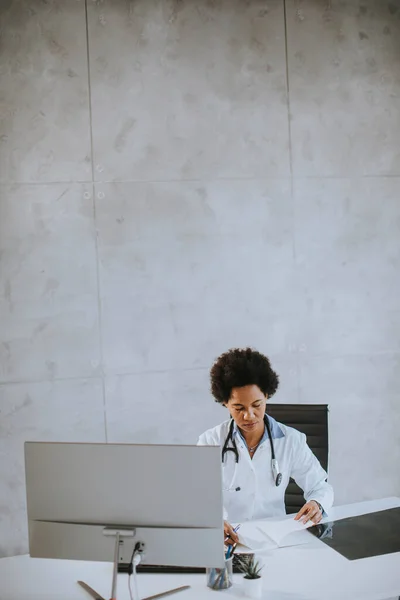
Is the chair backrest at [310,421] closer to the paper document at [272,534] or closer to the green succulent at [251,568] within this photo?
the paper document at [272,534]

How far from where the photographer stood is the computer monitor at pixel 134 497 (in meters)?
2.04

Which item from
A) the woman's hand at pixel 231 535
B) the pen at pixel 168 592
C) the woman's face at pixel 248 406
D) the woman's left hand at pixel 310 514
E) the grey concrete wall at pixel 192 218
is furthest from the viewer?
the grey concrete wall at pixel 192 218

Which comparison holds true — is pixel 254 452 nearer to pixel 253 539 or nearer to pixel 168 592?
pixel 253 539

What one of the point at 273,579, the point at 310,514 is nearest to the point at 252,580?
the point at 273,579

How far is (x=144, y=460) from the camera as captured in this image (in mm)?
2049

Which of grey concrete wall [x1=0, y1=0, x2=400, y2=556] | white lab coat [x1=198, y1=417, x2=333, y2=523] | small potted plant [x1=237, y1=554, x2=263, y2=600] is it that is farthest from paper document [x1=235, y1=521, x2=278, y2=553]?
grey concrete wall [x1=0, y1=0, x2=400, y2=556]

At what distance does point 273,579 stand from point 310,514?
1.66ft

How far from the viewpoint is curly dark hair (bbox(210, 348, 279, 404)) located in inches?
111

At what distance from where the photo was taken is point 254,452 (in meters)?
2.86

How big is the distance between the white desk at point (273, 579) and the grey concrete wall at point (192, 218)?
1.56 meters

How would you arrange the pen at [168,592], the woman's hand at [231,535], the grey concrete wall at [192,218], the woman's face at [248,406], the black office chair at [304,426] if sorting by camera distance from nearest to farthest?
the pen at [168,592], the woman's hand at [231,535], the woman's face at [248,406], the black office chair at [304,426], the grey concrete wall at [192,218]

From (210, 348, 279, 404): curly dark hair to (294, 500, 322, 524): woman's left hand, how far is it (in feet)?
1.53

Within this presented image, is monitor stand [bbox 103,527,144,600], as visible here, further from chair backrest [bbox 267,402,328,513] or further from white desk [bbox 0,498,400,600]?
chair backrest [bbox 267,402,328,513]

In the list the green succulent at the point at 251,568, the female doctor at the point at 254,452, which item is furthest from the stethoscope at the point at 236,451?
the green succulent at the point at 251,568
